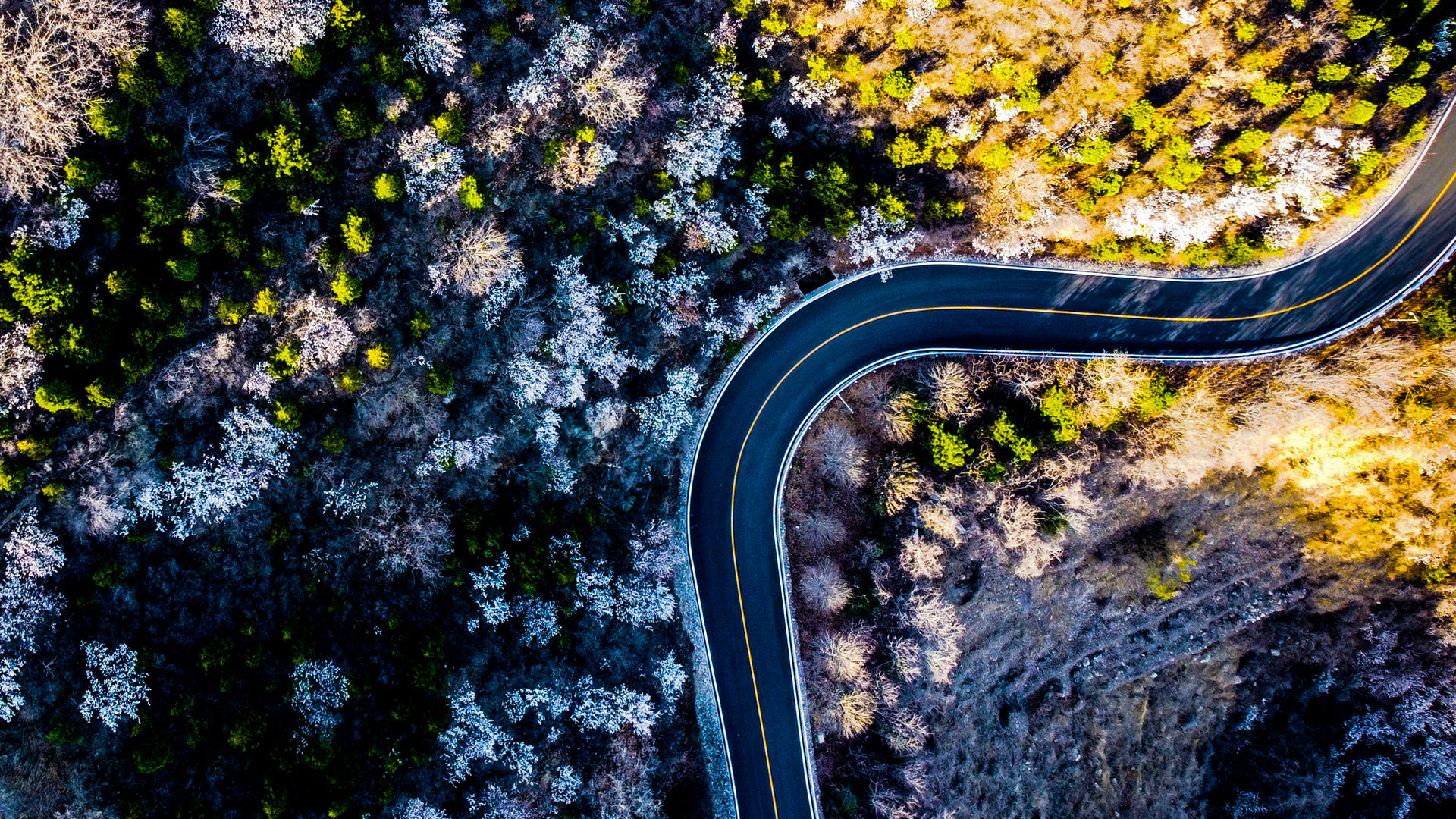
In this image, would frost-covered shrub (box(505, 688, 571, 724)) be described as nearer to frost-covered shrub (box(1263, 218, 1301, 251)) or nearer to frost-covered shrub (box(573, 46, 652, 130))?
frost-covered shrub (box(573, 46, 652, 130))

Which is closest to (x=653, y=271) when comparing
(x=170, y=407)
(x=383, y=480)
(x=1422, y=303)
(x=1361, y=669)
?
(x=383, y=480)

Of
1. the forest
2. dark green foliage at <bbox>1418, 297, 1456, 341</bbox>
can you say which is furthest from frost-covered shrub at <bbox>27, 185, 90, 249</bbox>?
dark green foliage at <bbox>1418, 297, 1456, 341</bbox>

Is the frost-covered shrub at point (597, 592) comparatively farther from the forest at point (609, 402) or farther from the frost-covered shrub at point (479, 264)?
the frost-covered shrub at point (479, 264)

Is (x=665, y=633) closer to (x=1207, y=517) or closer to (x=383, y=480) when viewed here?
(x=383, y=480)

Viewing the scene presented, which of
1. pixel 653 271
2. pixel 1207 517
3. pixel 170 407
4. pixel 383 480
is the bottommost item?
pixel 1207 517

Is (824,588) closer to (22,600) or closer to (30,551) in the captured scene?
(30,551)

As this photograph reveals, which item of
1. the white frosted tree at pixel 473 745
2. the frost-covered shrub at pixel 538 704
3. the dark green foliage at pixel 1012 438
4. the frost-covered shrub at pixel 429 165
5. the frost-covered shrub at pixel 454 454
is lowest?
the white frosted tree at pixel 473 745

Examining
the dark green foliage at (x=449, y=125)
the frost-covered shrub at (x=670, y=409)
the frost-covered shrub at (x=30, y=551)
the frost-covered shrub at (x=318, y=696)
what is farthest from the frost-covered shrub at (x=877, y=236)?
the frost-covered shrub at (x=30, y=551)
